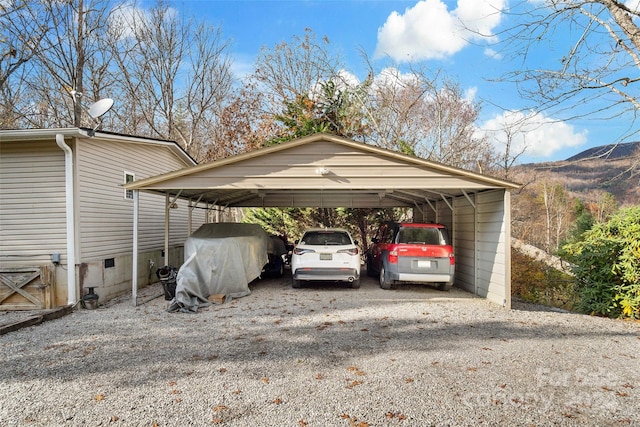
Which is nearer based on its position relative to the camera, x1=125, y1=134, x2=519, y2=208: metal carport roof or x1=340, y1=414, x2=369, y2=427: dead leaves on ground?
x1=340, y1=414, x2=369, y2=427: dead leaves on ground

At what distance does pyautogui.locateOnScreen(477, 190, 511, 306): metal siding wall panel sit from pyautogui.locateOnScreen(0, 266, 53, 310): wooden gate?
9602 millimetres

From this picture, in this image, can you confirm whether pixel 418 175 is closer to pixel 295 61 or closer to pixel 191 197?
pixel 191 197

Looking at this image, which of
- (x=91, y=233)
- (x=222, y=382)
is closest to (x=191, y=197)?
(x=91, y=233)

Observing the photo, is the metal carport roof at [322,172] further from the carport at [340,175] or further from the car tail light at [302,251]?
the car tail light at [302,251]

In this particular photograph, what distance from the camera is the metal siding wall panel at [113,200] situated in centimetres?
869

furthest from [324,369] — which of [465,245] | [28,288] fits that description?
[28,288]

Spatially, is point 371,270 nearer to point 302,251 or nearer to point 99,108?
point 302,251

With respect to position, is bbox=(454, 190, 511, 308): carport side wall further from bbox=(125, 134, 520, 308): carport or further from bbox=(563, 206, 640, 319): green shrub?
bbox=(563, 206, 640, 319): green shrub

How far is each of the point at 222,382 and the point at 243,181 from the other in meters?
4.79

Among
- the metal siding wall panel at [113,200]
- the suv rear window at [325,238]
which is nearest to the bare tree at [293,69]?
the metal siding wall panel at [113,200]

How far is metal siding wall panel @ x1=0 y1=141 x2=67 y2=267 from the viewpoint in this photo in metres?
8.37

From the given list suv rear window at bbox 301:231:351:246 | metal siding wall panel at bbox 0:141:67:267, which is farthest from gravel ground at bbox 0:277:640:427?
suv rear window at bbox 301:231:351:246

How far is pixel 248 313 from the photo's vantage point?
750 cm

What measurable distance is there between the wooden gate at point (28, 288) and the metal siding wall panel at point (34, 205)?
0.92 ft
